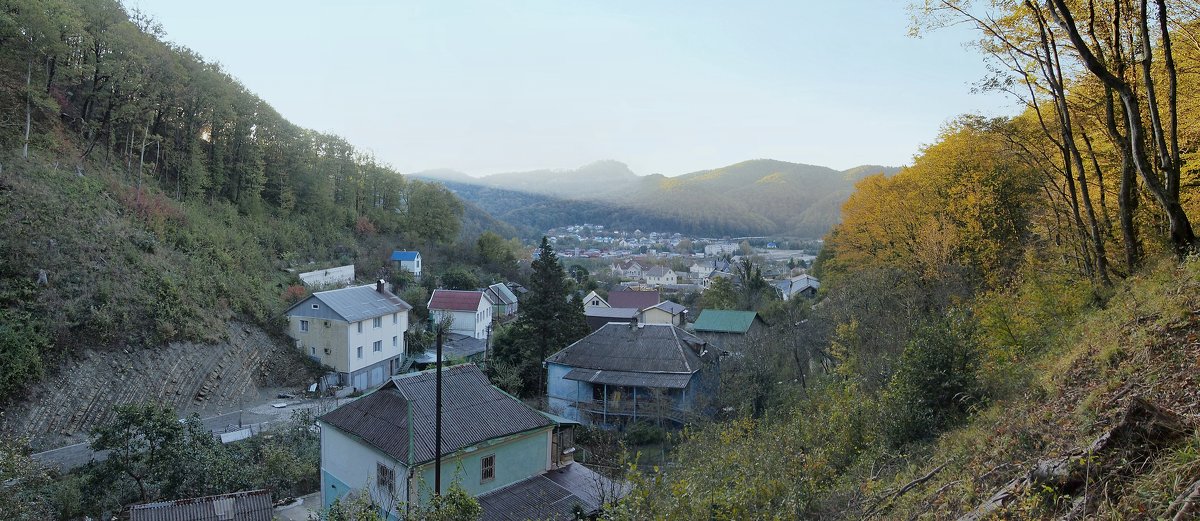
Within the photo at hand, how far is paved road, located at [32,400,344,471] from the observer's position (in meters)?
15.7

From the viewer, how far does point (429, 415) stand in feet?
43.4

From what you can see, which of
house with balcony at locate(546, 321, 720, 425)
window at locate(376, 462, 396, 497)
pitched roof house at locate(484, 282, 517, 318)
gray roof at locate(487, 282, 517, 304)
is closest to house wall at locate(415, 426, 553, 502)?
window at locate(376, 462, 396, 497)

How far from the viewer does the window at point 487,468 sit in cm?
1353

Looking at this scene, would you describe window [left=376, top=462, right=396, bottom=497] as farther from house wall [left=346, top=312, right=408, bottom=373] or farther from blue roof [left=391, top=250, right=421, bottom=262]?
blue roof [left=391, top=250, right=421, bottom=262]

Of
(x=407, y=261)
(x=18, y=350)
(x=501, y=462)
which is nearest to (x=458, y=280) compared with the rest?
(x=407, y=261)

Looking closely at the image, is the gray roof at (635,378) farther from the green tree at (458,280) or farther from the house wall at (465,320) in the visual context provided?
the green tree at (458,280)

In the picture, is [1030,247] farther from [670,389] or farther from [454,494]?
[454,494]

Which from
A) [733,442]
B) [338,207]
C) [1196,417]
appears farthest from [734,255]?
[1196,417]

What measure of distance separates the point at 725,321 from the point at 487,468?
21431mm

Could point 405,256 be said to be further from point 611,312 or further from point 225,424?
point 225,424

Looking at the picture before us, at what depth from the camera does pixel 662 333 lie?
24.6m

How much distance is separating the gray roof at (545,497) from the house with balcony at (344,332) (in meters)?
15.3

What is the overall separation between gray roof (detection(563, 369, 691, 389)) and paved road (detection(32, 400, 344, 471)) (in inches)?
384

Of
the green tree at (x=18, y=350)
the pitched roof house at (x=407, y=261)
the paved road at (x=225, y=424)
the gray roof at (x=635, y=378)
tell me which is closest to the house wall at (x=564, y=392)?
the gray roof at (x=635, y=378)
